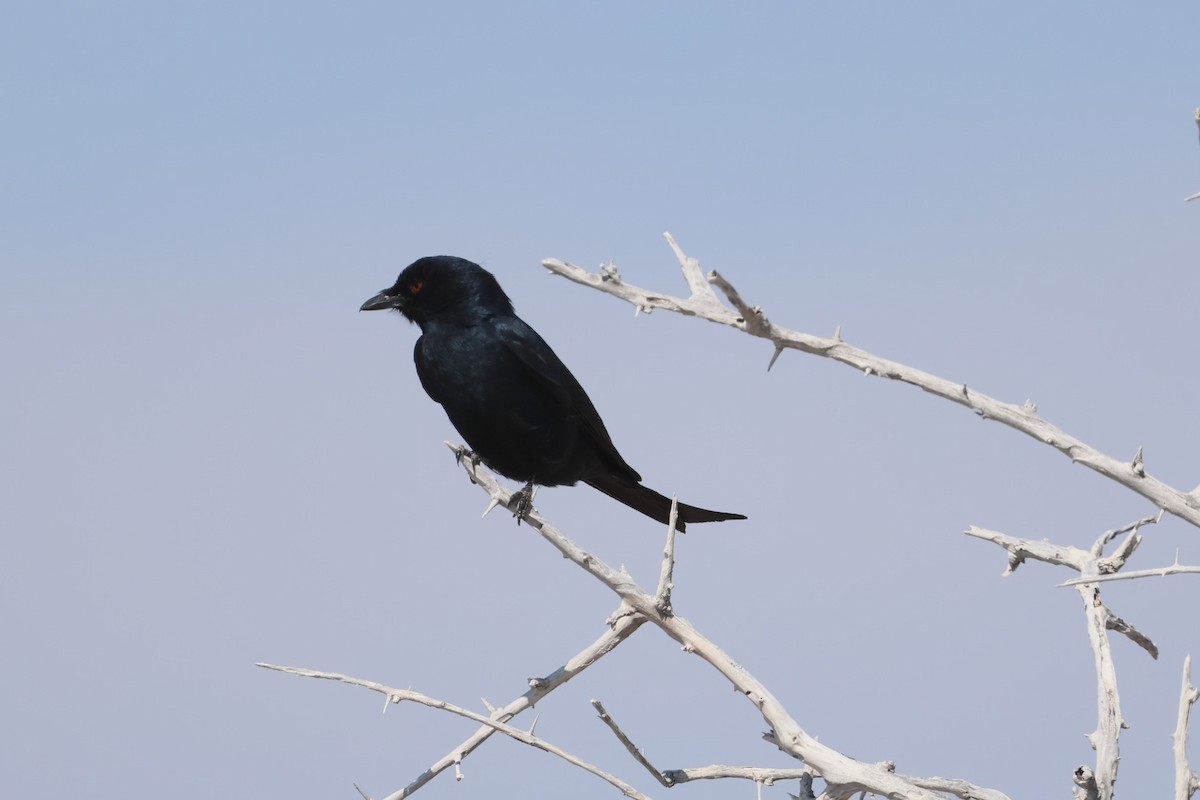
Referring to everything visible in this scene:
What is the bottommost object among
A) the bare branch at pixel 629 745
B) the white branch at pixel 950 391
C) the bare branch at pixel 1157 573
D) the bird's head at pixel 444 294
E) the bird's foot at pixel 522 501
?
the bare branch at pixel 629 745

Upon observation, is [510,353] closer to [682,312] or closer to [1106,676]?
[682,312]

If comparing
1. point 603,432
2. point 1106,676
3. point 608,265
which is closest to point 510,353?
point 603,432

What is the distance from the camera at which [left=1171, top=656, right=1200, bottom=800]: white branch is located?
372 cm

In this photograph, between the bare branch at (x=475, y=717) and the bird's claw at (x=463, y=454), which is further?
the bird's claw at (x=463, y=454)

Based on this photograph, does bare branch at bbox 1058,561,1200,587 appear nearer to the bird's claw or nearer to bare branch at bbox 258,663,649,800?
bare branch at bbox 258,663,649,800

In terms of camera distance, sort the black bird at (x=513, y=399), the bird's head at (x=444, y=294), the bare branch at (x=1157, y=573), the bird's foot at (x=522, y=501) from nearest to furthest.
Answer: the bare branch at (x=1157, y=573) < the bird's foot at (x=522, y=501) < the black bird at (x=513, y=399) < the bird's head at (x=444, y=294)

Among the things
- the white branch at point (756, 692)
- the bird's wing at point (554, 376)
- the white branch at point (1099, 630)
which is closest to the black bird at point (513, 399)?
the bird's wing at point (554, 376)

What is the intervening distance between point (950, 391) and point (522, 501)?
105 inches

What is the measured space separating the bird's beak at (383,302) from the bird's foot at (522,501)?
4.45 ft

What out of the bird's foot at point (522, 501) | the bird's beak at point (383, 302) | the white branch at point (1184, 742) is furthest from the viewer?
the bird's beak at point (383, 302)

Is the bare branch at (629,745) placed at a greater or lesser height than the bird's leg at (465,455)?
lesser

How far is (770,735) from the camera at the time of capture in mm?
3787

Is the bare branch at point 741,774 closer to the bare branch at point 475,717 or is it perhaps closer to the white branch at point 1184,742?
the bare branch at point 475,717

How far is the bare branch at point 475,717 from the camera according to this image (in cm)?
357
